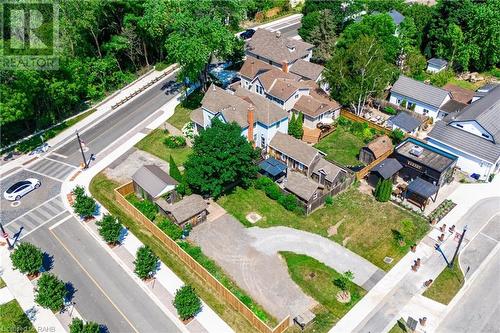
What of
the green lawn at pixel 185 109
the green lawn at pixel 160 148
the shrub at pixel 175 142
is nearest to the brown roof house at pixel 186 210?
the green lawn at pixel 160 148

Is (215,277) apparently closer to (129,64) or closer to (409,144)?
(409,144)

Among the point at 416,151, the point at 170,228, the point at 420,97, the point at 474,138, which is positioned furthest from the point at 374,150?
the point at 170,228

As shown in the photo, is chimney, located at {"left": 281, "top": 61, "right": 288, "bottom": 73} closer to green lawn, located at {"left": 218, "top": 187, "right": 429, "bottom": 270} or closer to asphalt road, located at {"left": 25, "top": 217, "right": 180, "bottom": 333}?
green lawn, located at {"left": 218, "top": 187, "right": 429, "bottom": 270}

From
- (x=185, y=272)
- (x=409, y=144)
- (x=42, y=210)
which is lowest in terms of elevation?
(x=42, y=210)

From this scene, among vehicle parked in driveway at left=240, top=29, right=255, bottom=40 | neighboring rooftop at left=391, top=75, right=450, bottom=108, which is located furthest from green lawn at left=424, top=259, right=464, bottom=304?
vehicle parked in driveway at left=240, top=29, right=255, bottom=40

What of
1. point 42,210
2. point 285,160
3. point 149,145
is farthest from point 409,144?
point 42,210

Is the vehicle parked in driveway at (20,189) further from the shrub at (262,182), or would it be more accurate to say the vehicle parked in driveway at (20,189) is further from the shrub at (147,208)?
the shrub at (262,182)
